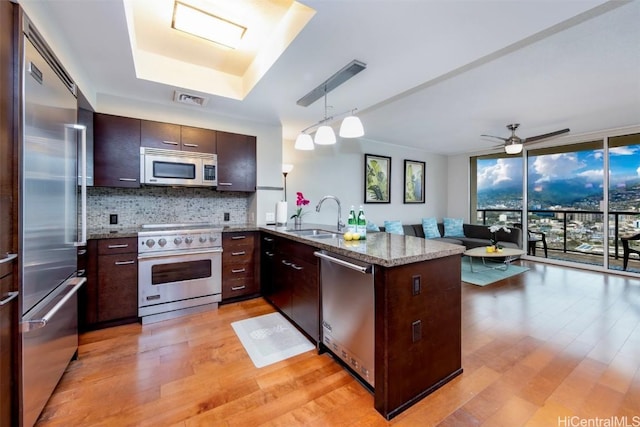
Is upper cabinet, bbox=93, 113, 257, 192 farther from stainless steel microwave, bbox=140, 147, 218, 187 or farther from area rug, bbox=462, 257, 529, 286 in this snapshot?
area rug, bbox=462, 257, 529, 286

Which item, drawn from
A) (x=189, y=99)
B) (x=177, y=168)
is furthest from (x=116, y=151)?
(x=189, y=99)

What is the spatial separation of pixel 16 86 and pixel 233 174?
2.29m

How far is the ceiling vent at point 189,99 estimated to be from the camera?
9.21 ft

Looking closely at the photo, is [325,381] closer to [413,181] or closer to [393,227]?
[393,227]

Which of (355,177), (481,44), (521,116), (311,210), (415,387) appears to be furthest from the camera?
(355,177)

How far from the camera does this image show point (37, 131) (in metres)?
1.34

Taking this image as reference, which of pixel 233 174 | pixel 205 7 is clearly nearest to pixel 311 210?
pixel 233 174

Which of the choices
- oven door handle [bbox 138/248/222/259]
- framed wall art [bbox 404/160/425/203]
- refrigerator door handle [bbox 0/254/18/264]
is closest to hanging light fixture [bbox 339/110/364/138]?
oven door handle [bbox 138/248/222/259]

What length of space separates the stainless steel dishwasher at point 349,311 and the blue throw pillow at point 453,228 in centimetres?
493

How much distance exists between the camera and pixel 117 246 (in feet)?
8.35

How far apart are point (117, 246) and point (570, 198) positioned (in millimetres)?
7377

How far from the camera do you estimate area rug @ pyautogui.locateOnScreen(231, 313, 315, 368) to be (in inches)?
83.0

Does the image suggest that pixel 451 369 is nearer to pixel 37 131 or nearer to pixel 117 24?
pixel 37 131

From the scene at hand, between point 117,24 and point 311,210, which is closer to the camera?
point 117,24
